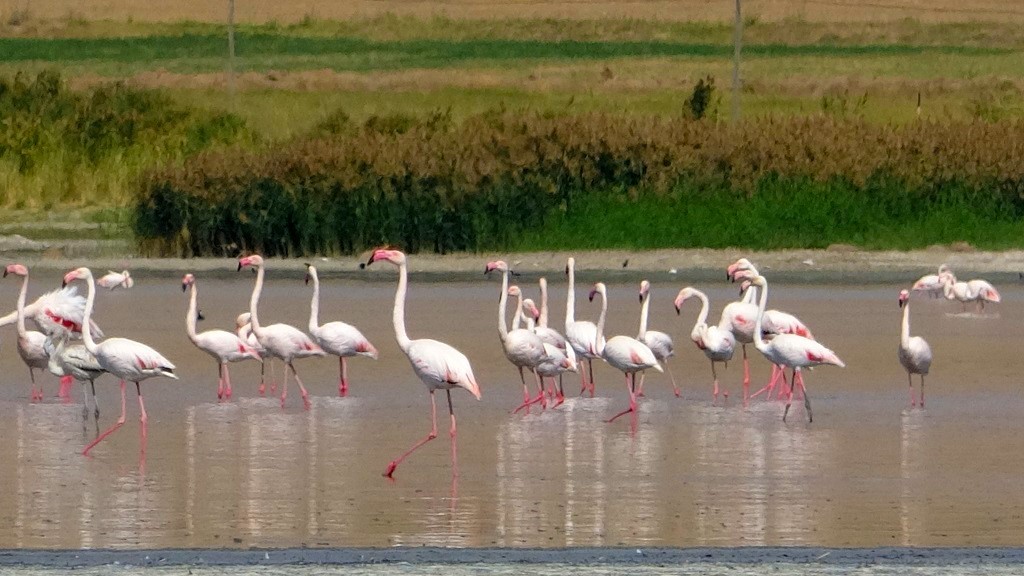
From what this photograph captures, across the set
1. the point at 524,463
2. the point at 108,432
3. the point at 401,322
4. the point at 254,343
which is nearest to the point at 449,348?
the point at 401,322

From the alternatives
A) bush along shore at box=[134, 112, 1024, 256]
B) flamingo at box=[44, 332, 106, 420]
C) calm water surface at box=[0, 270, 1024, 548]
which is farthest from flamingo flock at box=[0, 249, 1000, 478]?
bush along shore at box=[134, 112, 1024, 256]

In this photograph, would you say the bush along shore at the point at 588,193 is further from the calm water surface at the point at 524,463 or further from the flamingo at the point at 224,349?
the flamingo at the point at 224,349

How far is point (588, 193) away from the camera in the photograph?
26812 millimetres

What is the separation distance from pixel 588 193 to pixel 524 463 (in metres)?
15.8

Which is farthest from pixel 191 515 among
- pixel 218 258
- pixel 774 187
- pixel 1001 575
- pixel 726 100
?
pixel 726 100

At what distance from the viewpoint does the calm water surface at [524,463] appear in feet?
30.2

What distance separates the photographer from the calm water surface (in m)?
9.22

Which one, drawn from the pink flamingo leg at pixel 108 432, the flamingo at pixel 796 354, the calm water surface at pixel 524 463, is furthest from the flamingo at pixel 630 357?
the pink flamingo leg at pixel 108 432

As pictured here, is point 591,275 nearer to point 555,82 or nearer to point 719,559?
point 719,559

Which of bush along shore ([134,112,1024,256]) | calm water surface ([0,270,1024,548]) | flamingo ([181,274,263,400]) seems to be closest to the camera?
calm water surface ([0,270,1024,548])

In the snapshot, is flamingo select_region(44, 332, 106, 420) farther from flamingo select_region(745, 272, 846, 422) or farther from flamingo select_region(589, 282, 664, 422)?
flamingo select_region(745, 272, 846, 422)

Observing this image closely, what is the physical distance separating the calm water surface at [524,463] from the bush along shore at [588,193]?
28.0 ft

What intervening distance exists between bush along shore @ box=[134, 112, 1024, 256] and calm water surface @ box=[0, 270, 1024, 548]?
28.0 feet

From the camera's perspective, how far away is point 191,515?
9.51 metres
